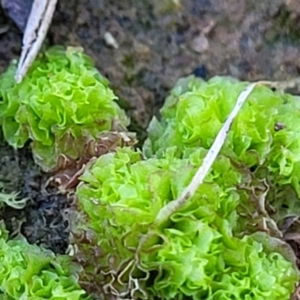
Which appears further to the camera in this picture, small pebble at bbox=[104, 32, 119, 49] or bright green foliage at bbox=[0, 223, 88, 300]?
small pebble at bbox=[104, 32, 119, 49]

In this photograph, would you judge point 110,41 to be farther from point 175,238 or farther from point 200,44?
point 175,238

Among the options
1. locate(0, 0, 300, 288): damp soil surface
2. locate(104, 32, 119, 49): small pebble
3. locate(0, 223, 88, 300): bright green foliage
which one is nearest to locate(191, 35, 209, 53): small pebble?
locate(0, 0, 300, 288): damp soil surface

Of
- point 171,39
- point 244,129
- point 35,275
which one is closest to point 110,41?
point 171,39

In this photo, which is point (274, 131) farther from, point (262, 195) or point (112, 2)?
point (112, 2)

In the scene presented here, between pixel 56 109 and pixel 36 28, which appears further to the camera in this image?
pixel 36 28

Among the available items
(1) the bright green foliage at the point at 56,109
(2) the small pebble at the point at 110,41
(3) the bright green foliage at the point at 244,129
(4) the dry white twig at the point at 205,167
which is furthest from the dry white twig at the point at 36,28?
(4) the dry white twig at the point at 205,167

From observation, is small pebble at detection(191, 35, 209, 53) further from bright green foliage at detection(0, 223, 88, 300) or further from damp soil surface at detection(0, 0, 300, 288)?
bright green foliage at detection(0, 223, 88, 300)
